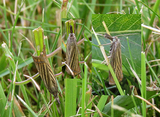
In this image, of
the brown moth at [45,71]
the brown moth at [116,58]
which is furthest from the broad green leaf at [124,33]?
the brown moth at [45,71]

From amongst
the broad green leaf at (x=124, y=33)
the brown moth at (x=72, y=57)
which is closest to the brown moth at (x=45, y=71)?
the brown moth at (x=72, y=57)

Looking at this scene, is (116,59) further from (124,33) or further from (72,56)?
(72,56)

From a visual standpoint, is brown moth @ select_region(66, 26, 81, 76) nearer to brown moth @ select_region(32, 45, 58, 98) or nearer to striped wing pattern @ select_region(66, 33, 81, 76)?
striped wing pattern @ select_region(66, 33, 81, 76)

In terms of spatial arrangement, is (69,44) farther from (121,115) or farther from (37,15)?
(37,15)

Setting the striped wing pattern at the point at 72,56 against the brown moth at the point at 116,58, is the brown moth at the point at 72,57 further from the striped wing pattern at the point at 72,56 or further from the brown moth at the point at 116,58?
the brown moth at the point at 116,58

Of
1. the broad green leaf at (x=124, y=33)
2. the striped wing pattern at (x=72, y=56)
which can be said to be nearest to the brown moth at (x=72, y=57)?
the striped wing pattern at (x=72, y=56)

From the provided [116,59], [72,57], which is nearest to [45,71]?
[72,57]

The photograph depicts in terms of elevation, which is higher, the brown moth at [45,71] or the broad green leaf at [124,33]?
the broad green leaf at [124,33]

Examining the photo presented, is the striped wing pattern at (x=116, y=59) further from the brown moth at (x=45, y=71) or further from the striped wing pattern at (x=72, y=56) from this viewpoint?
the brown moth at (x=45, y=71)
